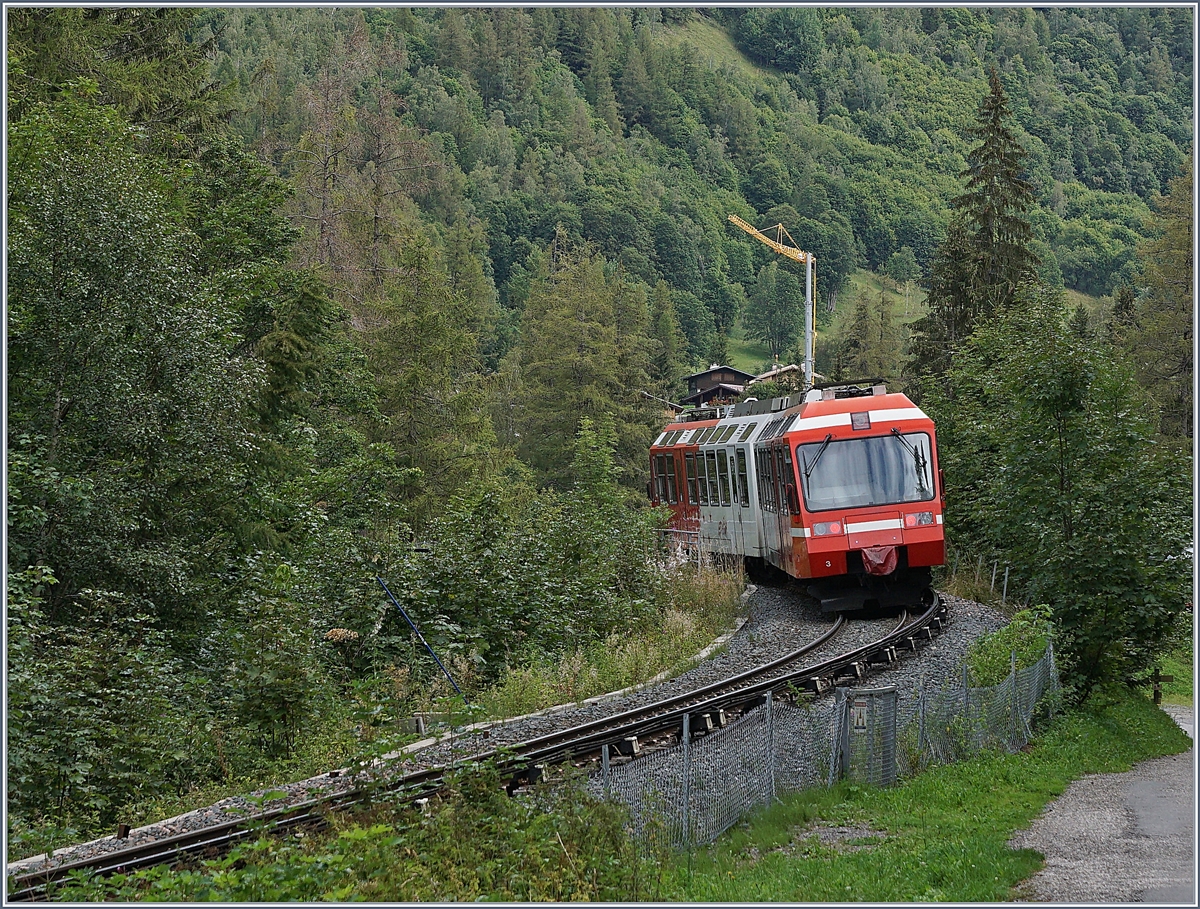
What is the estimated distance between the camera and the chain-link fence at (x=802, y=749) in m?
9.45

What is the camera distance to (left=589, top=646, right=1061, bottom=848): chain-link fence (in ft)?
31.0

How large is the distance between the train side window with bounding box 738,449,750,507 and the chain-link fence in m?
9.75

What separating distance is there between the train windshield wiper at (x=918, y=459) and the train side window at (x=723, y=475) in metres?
6.68

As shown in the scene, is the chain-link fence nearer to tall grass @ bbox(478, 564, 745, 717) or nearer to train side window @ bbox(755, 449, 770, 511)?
tall grass @ bbox(478, 564, 745, 717)

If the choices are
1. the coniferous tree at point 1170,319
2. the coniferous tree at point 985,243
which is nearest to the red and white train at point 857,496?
the coniferous tree at point 985,243

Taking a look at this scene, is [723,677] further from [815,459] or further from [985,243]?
[985,243]

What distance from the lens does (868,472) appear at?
1977 centimetres

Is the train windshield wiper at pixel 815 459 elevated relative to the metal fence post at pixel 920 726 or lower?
elevated

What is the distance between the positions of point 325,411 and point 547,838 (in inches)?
1120

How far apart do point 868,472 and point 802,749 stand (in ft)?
29.5

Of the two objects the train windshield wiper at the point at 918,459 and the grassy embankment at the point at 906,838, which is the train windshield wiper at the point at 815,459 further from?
the grassy embankment at the point at 906,838

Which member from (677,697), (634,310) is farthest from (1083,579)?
(634,310)

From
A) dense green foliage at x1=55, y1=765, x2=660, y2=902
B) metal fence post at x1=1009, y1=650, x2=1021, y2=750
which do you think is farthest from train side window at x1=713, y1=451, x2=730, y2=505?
dense green foliage at x1=55, y1=765, x2=660, y2=902

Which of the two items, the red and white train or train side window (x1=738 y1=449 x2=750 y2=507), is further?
train side window (x1=738 y1=449 x2=750 y2=507)
